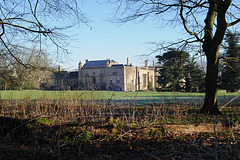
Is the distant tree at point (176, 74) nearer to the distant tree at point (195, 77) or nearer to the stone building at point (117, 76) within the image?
the distant tree at point (195, 77)

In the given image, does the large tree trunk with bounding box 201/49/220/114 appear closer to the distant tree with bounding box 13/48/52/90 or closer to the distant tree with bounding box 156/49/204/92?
the distant tree with bounding box 13/48/52/90

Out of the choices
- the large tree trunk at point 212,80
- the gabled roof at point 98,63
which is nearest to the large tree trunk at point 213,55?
the large tree trunk at point 212,80

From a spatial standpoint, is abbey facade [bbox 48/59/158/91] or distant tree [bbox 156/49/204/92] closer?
distant tree [bbox 156/49/204/92]

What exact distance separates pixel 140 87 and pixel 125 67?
581 cm

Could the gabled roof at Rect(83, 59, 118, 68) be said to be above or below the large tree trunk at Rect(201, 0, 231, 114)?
above

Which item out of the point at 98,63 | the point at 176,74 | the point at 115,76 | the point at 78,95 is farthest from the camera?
the point at 98,63

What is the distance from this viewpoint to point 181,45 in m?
8.55

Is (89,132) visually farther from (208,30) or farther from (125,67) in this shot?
(125,67)

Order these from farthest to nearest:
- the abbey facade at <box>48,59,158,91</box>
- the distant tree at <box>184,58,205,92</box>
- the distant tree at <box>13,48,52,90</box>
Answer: the abbey facade at <box>48,59,158,91</box> < the distant tree at <box>184,58,205,92</box> < the distant tree at <box>13,48,52,90</box>

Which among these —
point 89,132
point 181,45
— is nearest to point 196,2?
point 181,45

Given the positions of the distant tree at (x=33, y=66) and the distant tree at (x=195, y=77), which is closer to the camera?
the distant tree at (x=33, y=66)

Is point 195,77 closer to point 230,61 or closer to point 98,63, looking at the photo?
point 230,61

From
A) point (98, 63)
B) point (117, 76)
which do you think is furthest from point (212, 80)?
point (98, 63)

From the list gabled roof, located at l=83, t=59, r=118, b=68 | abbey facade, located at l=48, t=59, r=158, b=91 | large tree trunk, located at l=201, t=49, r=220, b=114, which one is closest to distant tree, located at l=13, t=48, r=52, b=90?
large tree trunk, located at l=201, t=49, r=220, b=114
